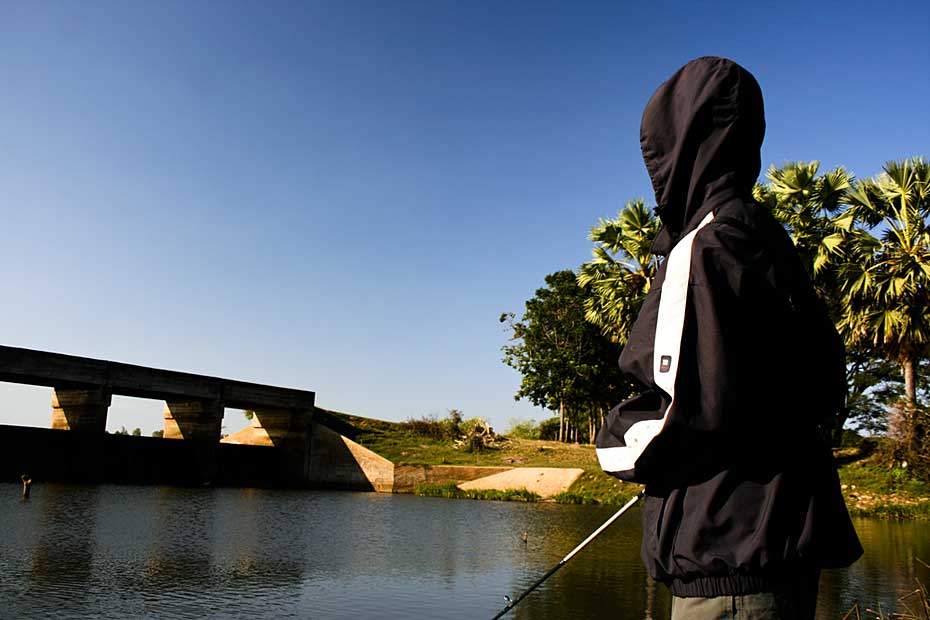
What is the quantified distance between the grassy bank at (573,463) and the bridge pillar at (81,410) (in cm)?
1001

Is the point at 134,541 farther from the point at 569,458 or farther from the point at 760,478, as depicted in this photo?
the point at 569,458

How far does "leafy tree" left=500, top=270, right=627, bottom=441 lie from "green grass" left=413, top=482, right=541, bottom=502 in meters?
10.5

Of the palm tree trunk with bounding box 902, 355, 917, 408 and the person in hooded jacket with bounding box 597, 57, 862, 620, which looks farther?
the palm tree trunk with bounding box 902, 355, 917, 408

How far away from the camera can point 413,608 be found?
20.3ft

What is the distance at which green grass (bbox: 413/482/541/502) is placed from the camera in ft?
73.4

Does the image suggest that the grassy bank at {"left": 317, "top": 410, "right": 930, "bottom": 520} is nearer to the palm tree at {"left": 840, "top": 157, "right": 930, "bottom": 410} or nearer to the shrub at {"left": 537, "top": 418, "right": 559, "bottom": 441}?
the palm tree at {"left": 840, "top": 157, "right": 930, "bottom": 410}

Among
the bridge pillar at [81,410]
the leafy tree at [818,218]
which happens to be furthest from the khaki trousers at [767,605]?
the bridge pillar at [81,410]

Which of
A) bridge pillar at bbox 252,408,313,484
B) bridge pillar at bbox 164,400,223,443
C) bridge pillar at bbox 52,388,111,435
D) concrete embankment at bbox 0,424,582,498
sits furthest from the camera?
bridge pillar at bbox 252,408,313,484

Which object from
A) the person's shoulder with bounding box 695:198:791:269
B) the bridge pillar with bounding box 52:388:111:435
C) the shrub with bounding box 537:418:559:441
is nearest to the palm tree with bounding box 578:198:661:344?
the bridge pillar with bounding box 52:388:111:435

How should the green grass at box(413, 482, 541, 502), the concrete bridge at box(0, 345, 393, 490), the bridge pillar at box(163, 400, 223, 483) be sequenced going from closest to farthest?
the concrete bridge at box(0, 345, 393, 490) < the green grass at box(413, 482, 541, 502) < the bridge pillar at box(163, 400, 223, 483)

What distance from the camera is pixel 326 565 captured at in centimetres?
848

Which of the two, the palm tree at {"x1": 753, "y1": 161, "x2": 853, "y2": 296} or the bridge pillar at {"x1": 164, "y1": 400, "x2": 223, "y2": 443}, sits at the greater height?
the palm tree at {"x1": 753, "y1": 161, "x2": 853, "y2": 296}

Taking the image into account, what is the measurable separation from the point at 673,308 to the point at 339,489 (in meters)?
26.9

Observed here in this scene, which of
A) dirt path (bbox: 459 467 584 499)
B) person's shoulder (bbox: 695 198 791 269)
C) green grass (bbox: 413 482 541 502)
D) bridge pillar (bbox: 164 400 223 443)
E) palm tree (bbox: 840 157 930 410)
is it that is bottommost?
green grass (bbox: 413 482 541 502)
